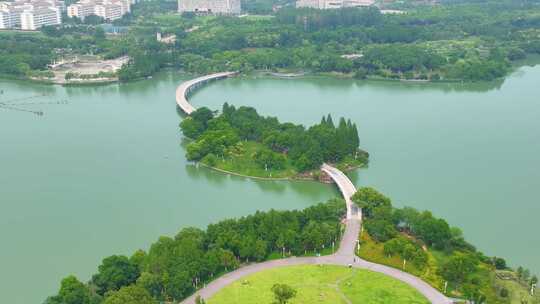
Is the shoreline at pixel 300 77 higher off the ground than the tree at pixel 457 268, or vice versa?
the shoreline at pixel 300 77

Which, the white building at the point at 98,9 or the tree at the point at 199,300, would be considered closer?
the tree at the point at 199,300

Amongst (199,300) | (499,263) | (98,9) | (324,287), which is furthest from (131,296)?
(98,9)

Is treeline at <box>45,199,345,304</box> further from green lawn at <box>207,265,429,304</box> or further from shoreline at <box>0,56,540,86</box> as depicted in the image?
shoreline at <box>0,56,540,86</box>

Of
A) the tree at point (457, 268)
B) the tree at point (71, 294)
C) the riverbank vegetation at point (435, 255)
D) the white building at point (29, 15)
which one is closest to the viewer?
the tree at point (71, 294)

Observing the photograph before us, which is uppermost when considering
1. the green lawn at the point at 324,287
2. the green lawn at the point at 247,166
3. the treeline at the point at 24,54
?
the treeline at the point at 24,54

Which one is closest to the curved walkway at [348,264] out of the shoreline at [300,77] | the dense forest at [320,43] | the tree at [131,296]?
the tree at [131,296]

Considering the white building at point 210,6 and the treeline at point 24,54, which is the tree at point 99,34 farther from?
the white building at point 210,6

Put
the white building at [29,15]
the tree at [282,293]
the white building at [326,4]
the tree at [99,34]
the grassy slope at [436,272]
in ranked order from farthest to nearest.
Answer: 1. the white building at [326,4]
2. the white building at [29,15]
3. the tree at [99,34]
4. the grassy slope at [436,272]
5. the tree at [282,293]
